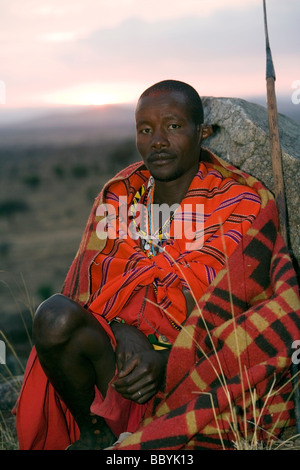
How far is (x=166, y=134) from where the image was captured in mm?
2863

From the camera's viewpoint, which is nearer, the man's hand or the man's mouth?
the man's hand

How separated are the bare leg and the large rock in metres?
1.43

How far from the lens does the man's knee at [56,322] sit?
237 centimetres

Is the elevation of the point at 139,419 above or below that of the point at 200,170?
below

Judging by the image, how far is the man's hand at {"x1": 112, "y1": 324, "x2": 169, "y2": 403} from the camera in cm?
241

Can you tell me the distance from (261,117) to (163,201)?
961mm

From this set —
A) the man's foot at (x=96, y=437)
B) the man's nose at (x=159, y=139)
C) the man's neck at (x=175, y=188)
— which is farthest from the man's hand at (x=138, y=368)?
the man's nose at (x=159, y=139)

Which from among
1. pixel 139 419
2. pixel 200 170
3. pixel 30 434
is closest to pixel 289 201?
pixel 200 170

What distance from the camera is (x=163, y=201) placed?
10.2 feet

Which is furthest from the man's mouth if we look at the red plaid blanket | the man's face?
the red plaid blanket

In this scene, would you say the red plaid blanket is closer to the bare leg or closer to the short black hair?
the bare leg

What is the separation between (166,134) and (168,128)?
0.04m
